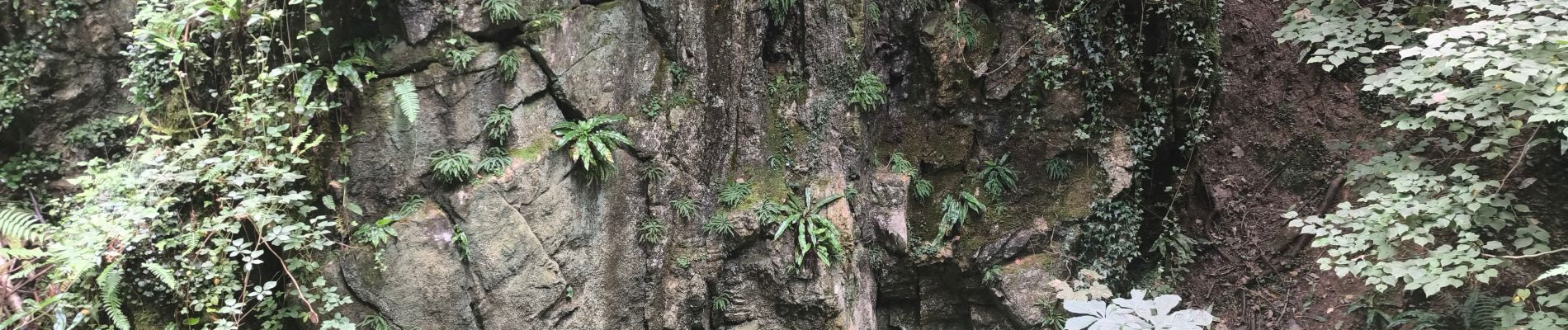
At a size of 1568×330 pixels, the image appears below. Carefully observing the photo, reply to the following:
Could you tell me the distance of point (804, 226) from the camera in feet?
22.0

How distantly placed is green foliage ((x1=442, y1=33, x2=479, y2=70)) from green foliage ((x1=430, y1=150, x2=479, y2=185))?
0.68 m

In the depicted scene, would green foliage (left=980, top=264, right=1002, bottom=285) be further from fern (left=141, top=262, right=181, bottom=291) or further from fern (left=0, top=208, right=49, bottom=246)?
fern (left=0, top=208, right=49, bottom=246)

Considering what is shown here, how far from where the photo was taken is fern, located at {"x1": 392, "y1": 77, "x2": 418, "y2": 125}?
5016 mm

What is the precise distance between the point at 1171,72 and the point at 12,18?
991cm

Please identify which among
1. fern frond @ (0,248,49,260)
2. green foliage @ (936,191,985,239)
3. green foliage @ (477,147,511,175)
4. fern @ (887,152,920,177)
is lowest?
green foliage @ (936,191,985,239)

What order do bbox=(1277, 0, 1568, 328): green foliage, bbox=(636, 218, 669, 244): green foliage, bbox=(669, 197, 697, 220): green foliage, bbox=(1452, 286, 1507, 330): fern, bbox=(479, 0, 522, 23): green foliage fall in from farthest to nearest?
bbox=(669, 197, 697, 220): green foliage, bbox=(636, 218, 669, 244): green foliage, bbox=(479, 0, 522, 23): green foliage, bbox=(1452, 286, 1507, 330): fern, bbox=(1277, 0, 1568, 328): green foliage

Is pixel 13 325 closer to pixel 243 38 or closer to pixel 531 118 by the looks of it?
pixel 243 38

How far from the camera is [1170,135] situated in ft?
24.9

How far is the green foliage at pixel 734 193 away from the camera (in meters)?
6.79

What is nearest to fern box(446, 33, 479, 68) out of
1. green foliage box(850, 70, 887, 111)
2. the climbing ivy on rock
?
the climbing ivy on rock

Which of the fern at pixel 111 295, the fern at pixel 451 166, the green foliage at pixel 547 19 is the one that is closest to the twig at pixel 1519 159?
the green foliage at pixel 547 19

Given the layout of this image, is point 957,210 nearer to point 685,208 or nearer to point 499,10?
point 685,208

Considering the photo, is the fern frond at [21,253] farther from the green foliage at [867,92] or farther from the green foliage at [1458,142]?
the green foliage at [1458,142]

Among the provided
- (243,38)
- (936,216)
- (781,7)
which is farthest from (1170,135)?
(243,38)
